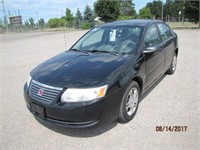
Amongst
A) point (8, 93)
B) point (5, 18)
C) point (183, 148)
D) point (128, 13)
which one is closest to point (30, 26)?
point (5, 18)

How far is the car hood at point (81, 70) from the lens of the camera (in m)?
2.79

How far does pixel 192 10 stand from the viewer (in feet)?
84.5

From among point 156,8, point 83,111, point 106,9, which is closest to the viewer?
point 83,111

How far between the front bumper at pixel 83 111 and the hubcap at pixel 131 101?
0.41 meters

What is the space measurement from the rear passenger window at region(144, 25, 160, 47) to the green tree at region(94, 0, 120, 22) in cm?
3264

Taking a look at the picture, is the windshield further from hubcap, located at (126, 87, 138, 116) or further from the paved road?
the paved road

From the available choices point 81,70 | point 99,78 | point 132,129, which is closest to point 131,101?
point 132,129

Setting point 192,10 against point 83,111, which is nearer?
point 83,111

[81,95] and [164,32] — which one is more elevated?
[164,32]

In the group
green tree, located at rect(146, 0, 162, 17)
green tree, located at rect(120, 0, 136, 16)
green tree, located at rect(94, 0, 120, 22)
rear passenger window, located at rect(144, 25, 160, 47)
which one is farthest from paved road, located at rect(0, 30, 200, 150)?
green tree, located at rect(146, 0, 162, 17)

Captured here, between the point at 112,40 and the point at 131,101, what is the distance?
1.30m

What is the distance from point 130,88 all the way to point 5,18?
51.1 m

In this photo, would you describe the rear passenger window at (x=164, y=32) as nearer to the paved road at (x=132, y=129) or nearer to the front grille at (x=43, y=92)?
the paved road at (x=132, y=129)
